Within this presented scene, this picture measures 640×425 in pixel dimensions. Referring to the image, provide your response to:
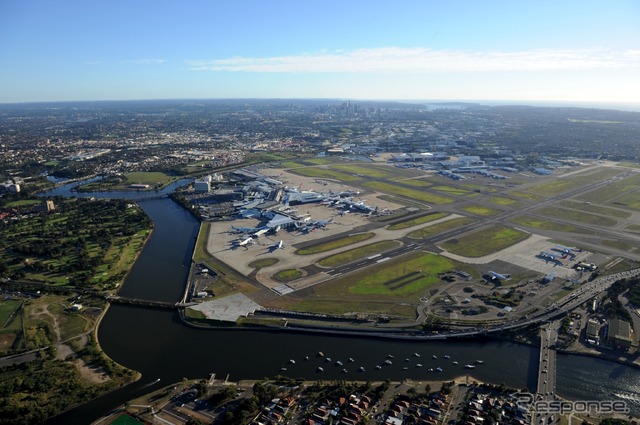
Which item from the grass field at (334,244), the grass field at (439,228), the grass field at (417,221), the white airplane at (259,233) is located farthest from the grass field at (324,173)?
the white airplane at (259,233)

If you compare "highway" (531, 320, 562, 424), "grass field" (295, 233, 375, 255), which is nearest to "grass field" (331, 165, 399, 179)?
"grass field" (295, 233, 375, 255)

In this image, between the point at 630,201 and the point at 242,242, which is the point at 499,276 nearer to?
the point at 242,242

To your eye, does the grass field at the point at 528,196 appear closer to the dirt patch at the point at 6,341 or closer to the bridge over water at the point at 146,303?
the bridge over water at the point at 146,303

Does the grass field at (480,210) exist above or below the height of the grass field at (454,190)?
below

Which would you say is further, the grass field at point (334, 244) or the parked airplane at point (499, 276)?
the grass field at point (334, 244)

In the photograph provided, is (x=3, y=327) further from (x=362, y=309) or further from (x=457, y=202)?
(x=457, y=202)
